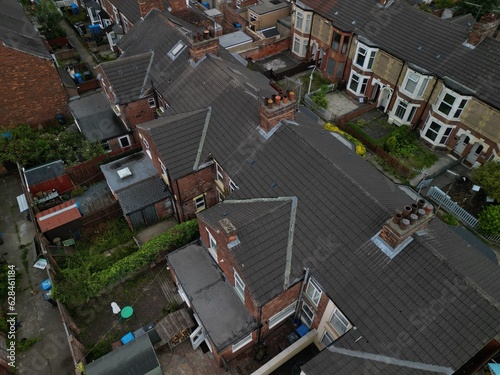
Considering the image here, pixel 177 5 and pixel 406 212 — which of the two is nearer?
pixel 406 212

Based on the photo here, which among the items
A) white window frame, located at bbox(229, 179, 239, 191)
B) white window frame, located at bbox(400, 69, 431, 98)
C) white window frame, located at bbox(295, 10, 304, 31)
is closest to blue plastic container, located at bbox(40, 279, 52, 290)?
white window frame, located at bbox(229, 179, 239, 191)

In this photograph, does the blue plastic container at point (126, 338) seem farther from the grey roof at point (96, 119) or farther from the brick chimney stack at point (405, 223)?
the grey roof at point (96, 119)

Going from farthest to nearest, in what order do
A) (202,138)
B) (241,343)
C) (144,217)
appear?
1. (144,217)
2. (202,138)
3. (241,343)

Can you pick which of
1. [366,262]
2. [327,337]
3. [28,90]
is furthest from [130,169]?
[366,262]

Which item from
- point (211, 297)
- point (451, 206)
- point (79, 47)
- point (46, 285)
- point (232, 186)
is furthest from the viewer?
point (79, 47)

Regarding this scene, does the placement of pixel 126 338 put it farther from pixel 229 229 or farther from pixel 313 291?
pixel 313 291

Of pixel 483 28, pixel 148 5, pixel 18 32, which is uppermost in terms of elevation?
pixel 483 28

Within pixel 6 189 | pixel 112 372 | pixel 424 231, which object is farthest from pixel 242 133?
pixel 6 189

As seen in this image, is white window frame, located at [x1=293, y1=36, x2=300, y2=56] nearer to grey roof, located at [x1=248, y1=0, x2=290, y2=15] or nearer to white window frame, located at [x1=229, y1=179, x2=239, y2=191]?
grey roof, located at [x1=248, y1=0, x2=290, y2=15]

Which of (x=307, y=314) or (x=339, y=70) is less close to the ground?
(x=339, y=70)
